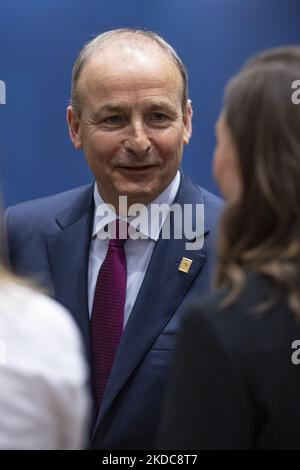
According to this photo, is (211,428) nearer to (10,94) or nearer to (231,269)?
(231,269)

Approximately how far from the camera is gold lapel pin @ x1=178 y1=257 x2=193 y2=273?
6.40ft

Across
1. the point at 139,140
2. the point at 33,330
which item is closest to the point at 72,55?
the point at 139,140

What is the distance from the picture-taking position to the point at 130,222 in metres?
2.05

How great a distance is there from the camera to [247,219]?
3.86ft

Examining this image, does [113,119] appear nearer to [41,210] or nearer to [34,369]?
[41,210]

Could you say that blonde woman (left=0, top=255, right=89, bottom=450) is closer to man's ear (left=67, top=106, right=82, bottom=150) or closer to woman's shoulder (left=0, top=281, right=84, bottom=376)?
woman's shoulder (left=0, top=281, right=84, bottom=376)

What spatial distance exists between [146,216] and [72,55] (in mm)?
1178

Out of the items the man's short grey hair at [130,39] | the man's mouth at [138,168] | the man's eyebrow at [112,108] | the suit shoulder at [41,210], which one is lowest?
the suit shoulder at [41,210]

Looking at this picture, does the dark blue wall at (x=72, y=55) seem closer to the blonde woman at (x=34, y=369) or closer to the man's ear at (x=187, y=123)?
the man's ear at (x=187, y=123)

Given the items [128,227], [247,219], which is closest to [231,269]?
[247,219]

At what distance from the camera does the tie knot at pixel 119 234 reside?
79.7 inches

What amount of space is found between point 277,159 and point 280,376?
30 cm

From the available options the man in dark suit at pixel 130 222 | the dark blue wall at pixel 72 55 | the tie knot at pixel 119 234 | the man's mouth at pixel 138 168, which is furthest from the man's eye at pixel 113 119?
the dark blue wall at pixel 72 55
